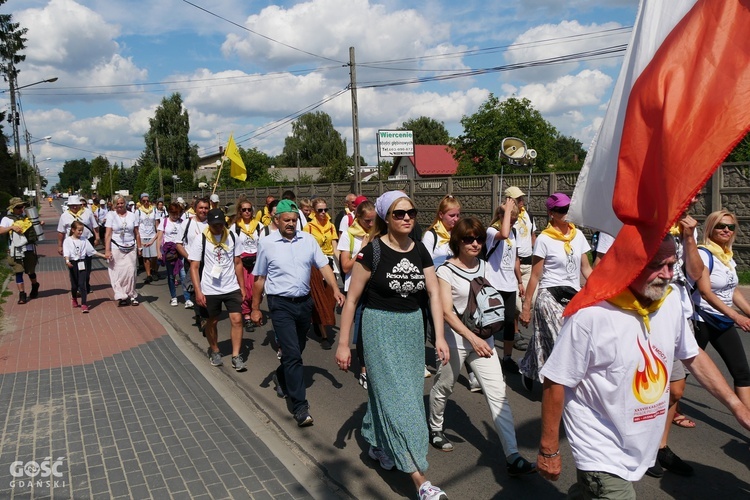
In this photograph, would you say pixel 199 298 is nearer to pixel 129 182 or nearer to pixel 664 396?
pixel 664 396

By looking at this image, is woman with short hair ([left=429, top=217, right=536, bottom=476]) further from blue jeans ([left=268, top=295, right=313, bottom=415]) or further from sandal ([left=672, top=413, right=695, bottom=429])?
sandal ([left=672, top=413, right=695, bottom=429])

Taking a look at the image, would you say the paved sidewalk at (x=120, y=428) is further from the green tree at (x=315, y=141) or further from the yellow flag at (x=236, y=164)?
the green tree at (x=315, y=141)

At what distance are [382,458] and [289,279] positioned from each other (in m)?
1.92

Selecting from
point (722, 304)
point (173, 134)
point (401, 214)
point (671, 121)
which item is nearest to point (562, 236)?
point (722, 304)

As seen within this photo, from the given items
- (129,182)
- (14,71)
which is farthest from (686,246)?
(129,182)

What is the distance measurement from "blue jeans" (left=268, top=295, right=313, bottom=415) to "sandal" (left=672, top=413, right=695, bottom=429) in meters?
3.08

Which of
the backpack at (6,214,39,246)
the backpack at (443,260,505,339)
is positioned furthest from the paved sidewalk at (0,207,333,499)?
the backpack at (6,214,39,246)

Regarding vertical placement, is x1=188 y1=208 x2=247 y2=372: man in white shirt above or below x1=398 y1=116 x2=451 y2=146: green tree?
below

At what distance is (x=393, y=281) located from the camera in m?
3.93

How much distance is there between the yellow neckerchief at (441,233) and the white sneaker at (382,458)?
2.42m

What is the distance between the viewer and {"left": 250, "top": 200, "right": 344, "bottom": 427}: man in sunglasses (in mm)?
5508

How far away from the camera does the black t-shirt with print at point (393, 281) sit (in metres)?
3.94

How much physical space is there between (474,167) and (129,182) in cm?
7177

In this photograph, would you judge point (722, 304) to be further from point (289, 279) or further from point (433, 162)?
point (433, 162)
